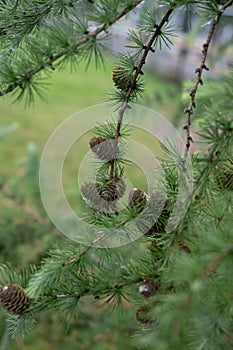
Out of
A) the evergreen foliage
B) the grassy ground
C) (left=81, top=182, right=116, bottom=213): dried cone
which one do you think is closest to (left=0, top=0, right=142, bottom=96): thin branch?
the evergreen foliage

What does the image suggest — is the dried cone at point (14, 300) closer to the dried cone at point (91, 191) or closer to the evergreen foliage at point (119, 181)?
the evergreen foliage at point (119, 181)

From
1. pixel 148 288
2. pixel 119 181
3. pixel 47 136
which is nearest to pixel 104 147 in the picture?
pixel 119 181

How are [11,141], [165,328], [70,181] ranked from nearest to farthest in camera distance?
[165,328] < [70,181] < [11,141]

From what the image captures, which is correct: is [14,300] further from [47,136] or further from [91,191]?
[47,136]

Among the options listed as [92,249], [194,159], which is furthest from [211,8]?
[92,249]

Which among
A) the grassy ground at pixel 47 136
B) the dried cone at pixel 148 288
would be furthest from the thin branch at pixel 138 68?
the grassy ground at pixel 47 136

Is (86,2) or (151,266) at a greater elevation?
(86,2)

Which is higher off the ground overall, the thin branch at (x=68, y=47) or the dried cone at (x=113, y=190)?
the thin branch at (x=68, y=47)

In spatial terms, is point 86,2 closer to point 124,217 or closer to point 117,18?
point 117,18
